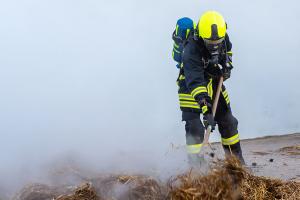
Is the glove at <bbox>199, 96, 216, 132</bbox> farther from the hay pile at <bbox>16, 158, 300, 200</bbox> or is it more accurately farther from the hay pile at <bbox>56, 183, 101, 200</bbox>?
the hay pile at <bbox>56, 183, 101, 200</bbox>

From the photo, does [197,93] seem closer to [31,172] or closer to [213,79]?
[213,79]

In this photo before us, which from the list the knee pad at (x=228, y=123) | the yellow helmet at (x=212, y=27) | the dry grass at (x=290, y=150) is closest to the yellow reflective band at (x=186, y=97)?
the knee pad at (x=228, y=123)

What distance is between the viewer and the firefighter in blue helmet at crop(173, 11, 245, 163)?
17.9 ft

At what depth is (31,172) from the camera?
6.48 meters

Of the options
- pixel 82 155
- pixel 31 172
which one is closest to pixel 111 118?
pixel 82 155

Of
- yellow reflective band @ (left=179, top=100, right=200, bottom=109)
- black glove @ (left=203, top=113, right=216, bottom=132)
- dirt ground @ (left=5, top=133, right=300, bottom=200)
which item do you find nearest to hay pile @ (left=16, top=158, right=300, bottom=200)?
dirt ground @ (left=5, top=133, right=300, bottom=200)

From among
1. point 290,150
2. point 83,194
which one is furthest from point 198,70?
point 290,150

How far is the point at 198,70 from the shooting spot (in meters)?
5.55

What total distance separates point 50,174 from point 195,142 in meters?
1.60

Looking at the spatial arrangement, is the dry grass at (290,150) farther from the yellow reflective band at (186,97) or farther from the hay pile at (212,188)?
the hay pile at (212,188)

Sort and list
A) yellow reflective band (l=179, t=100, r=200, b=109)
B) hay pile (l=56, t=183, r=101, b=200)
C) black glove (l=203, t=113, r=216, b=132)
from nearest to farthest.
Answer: hay pile (l=56, t=183, r=101, b=200) < black glove (l=203, t=113, r=216, b=132) < yellow reflective band (l=179, t=100, r=200, b=109)

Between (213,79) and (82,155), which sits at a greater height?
(213,79)

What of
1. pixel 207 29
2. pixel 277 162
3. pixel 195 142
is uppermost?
pixel 207 29

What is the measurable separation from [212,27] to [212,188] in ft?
7.21
